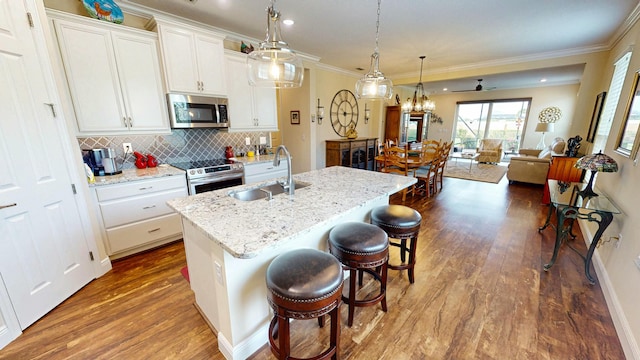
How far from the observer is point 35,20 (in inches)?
66.7

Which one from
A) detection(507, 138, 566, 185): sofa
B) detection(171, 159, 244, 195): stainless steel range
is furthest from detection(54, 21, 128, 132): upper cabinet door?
detection(507, 138, 566, 185): sofa

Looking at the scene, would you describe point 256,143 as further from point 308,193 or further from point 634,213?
point 634,213

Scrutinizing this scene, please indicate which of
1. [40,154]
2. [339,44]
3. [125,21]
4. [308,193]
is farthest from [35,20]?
[339,44]

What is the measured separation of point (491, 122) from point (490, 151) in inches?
75.2

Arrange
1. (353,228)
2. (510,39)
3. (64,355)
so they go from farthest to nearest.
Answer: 1. (510,39)
2. (353,228)
3. (64,355)

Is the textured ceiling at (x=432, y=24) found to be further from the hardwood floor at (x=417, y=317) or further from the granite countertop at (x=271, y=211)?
the hardwood floor at (x=417, y=317)

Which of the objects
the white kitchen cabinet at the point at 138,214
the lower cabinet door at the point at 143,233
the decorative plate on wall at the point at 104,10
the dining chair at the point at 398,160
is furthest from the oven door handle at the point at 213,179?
the dining chair at the point at 398,160

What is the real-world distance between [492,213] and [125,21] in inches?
217

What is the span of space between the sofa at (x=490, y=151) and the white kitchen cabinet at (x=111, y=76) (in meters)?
8.96

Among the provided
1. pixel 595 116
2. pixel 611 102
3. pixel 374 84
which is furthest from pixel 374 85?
pixel 595 116

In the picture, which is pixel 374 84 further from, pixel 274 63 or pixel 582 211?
pixel 582 211

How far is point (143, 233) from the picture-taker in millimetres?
2537

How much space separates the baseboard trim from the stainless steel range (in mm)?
3648

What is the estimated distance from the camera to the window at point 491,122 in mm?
8594
